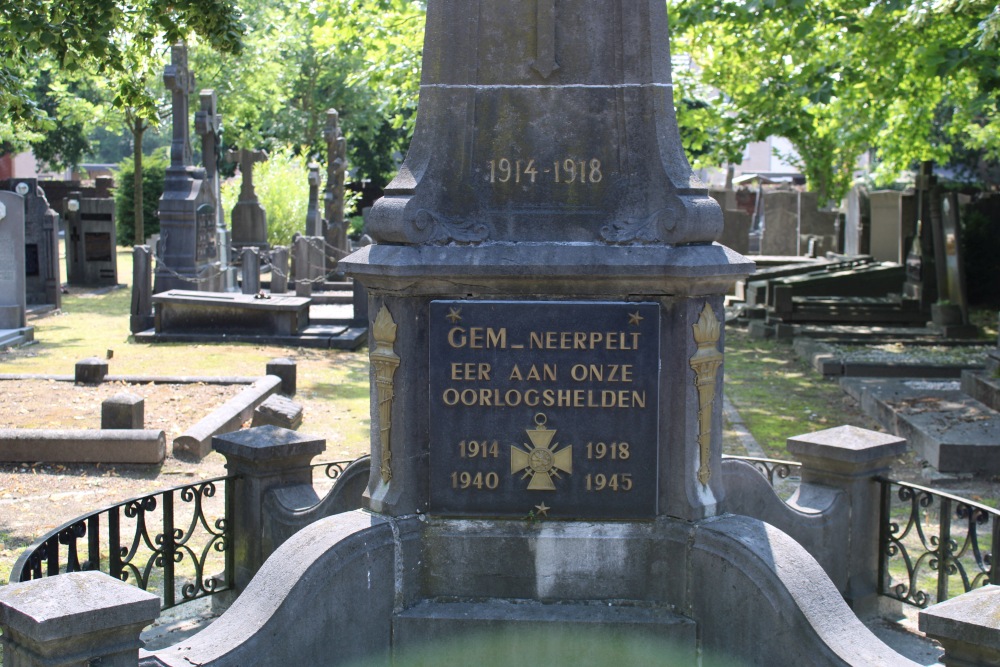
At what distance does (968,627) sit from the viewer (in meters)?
4.14

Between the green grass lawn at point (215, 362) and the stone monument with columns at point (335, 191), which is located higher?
the stone monument with columns at point (335, 191)

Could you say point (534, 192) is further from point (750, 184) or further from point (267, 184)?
point (750, 184)

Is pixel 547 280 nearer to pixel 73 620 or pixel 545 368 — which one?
pixel 545 368

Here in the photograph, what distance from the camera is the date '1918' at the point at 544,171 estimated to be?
5305mm

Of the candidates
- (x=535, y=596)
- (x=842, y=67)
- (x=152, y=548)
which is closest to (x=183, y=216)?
(x=842, y=67)

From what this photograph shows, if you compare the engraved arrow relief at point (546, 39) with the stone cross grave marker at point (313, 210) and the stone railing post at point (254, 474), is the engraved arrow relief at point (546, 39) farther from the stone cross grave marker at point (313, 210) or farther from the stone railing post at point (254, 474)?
the stone cross grave marker at point (313, 210)

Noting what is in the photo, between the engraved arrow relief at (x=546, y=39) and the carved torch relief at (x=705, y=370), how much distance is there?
4.26 feet

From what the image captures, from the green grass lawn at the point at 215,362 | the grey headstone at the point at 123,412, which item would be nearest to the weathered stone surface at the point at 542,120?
the grey headstone at the point at 123,412

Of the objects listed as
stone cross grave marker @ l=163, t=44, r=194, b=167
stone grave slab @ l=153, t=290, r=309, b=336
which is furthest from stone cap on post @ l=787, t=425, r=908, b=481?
stone cross grave marker @ l=163, t=44, r=194, b=167

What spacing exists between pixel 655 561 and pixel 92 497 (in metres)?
5.61

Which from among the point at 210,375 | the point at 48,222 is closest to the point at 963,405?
the point at 210,375

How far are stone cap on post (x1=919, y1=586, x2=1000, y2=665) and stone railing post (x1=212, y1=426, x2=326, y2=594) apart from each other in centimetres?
370

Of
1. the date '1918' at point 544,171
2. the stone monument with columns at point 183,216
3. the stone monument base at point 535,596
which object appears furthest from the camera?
the stone monument with columns at point 183,216

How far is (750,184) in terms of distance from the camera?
206 ft
